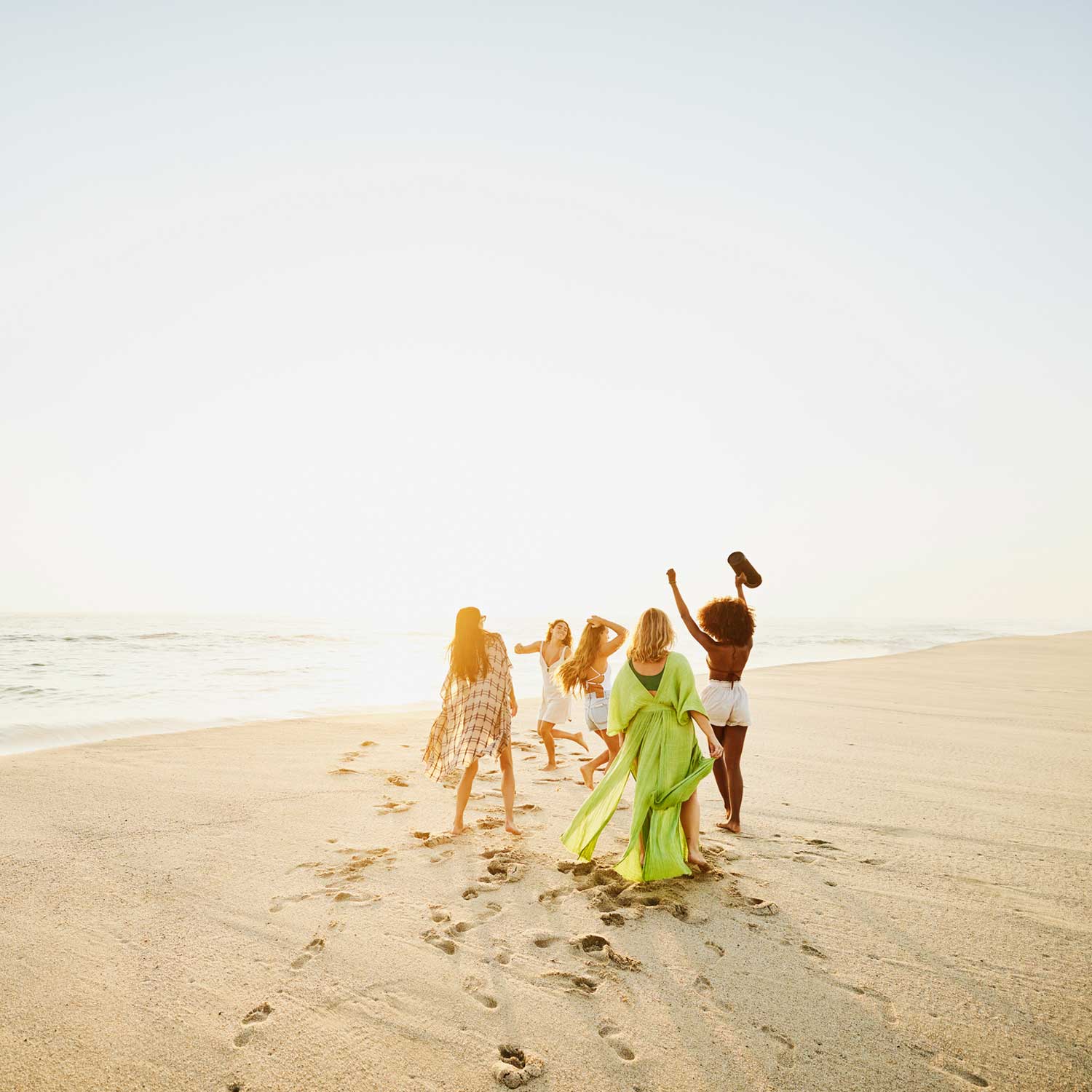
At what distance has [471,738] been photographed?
227 inches

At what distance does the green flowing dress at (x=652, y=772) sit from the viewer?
4512 millimetres

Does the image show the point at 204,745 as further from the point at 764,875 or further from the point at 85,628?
the point at 85,628

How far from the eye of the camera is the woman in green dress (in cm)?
454

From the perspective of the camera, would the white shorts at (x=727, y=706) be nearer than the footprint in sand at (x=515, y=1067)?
No

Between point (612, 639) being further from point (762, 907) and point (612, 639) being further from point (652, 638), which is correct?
point (762, 907)

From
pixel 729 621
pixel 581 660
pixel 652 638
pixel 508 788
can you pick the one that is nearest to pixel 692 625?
pixel 729 621

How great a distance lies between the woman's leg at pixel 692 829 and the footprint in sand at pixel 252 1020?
9.13ft

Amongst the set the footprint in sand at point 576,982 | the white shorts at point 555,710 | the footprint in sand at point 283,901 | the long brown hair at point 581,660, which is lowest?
the footprint in sand at point 576,982

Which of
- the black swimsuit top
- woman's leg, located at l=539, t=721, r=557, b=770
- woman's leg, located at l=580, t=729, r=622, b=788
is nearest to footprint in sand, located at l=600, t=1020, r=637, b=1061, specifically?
the black swimsuit top

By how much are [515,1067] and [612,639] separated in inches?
180

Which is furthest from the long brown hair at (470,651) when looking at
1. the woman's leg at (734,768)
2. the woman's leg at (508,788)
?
the woman's leg at (734,768)

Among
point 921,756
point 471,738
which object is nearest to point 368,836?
point 471,738

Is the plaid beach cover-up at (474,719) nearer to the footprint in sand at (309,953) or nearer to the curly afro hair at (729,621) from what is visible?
the curly afro hair at (729,621)

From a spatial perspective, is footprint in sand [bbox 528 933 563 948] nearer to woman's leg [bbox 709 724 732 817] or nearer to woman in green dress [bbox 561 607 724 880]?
woman in green dress [bbox 561 607 724 880]
